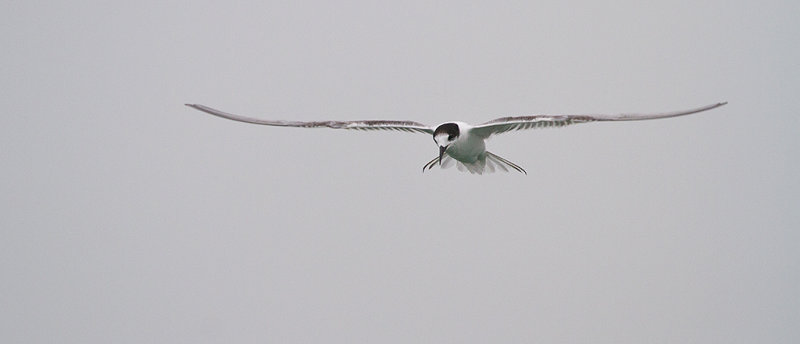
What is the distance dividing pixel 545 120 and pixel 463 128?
98.3 inches

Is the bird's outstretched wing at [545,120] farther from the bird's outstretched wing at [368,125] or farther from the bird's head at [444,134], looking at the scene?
the bird's outstretched wing at [368,125]

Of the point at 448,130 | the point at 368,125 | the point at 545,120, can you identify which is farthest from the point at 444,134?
the point at 545,120

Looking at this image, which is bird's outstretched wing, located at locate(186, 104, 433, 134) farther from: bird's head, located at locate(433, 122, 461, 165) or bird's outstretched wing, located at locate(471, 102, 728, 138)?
bird's outstretched wing, located at locate(471, 102, 728, 138)

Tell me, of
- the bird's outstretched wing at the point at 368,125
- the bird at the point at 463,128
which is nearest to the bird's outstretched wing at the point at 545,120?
the bird at the point at 463,128

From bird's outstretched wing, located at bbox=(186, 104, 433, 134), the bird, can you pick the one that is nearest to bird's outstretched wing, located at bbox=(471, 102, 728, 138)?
the bird

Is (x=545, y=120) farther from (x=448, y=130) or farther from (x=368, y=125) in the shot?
(x=368, y=125)

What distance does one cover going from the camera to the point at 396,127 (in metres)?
25.1

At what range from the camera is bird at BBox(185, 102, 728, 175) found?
75.8ft

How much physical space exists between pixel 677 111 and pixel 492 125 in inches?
185

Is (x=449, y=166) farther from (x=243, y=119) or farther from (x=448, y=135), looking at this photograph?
(x=243, y=119)

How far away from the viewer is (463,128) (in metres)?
24.7

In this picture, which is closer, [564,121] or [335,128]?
[564,121]

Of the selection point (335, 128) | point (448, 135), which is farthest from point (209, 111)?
point (448, 135)

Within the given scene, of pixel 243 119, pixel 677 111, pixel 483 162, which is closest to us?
pixel 677 111
